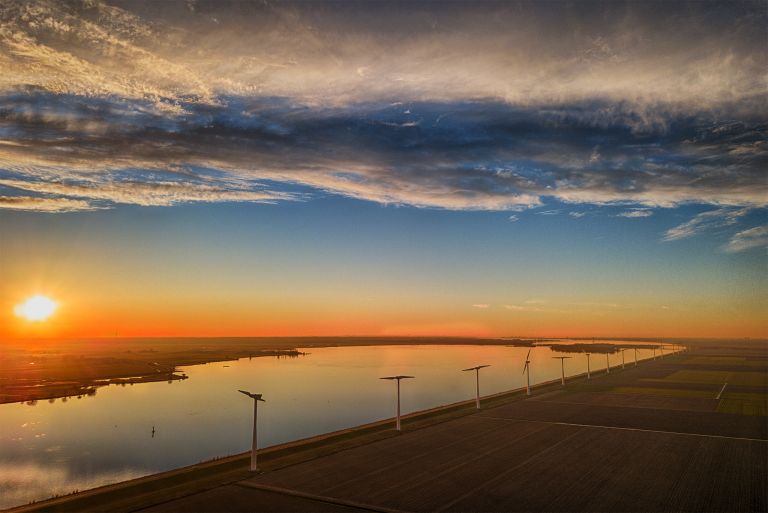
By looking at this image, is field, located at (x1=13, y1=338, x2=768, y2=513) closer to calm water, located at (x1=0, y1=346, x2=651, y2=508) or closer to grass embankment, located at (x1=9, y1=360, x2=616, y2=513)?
grass embankment, located at (x1=9, y1=360, x2=616, y2=513)

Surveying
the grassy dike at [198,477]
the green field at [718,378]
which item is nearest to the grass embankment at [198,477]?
the grassy dike at [198,477]

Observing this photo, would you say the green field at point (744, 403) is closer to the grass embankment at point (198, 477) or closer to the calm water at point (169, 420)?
the calm water at point (169, 420)

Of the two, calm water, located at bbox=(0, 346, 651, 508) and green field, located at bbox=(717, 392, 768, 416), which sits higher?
green field, located at bbox=(717, 392, 768, 416)

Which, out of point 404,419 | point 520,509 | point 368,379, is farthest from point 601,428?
point 368,379

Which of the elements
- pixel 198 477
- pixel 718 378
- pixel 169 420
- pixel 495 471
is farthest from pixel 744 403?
pixel 169 420

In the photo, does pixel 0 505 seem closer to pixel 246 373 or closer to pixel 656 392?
pixel 656 392

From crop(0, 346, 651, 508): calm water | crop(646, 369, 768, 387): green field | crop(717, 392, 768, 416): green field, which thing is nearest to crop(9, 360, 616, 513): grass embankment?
crop(0, 346, 651, 508): calm water
